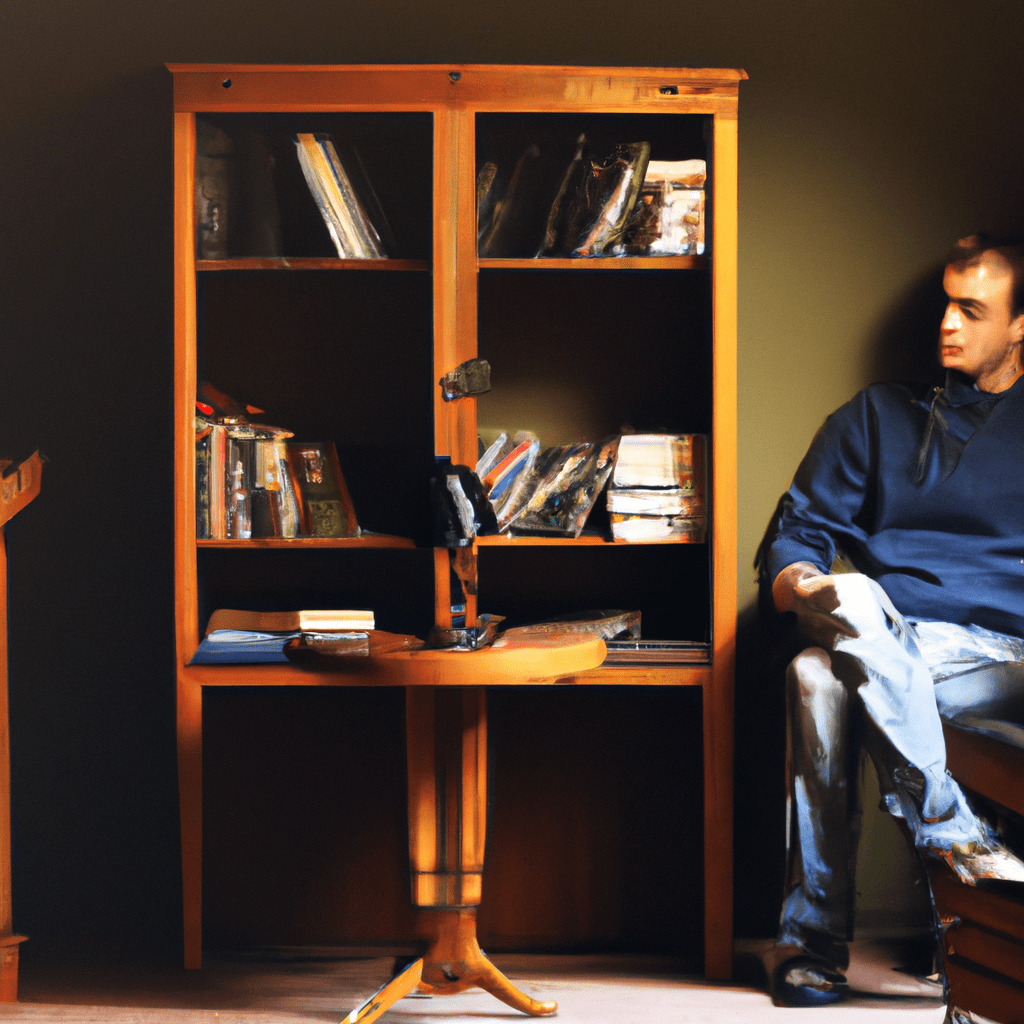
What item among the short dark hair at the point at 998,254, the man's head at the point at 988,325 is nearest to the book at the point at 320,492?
the man's head at the point at 988,325

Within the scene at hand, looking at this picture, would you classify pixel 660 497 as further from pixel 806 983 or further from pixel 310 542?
pixel 806 983

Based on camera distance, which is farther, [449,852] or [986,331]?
[986,331]

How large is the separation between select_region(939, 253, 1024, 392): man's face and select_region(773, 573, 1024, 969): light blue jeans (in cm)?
65

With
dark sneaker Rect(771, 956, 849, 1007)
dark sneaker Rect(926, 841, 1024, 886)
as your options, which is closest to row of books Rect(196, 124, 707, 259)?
dark sneaker Rect(926, 841, 1024, 886)

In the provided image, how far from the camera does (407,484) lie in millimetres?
2301

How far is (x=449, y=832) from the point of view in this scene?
1924 mm

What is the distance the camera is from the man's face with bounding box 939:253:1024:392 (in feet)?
7.11

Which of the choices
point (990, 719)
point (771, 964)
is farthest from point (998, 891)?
point (771, 964)

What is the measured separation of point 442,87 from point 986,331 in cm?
137

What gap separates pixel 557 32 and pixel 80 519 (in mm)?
1711

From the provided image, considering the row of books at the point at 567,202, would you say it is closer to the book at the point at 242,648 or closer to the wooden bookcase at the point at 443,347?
the wooden bookcase at the point at 443,347

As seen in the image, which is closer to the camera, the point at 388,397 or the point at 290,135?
the point at 290,135

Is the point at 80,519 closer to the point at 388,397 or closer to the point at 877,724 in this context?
the point at 388,397

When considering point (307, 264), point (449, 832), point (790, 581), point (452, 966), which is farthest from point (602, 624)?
point (307, 264)
